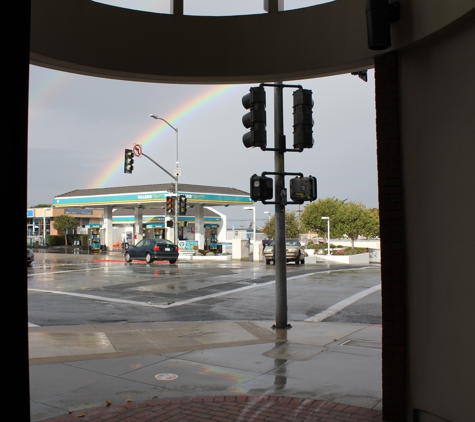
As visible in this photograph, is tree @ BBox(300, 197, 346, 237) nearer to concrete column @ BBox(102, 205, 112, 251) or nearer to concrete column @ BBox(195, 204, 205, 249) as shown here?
concrete column @ BBox(195, 204, 205, 249)

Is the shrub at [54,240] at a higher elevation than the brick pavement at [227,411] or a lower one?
higher

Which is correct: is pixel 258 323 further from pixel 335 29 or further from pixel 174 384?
pixel 335 29

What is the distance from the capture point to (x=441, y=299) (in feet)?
14.7

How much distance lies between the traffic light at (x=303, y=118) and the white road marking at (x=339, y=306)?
4.41 m

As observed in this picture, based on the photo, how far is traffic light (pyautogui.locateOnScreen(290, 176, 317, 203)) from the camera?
9539mm

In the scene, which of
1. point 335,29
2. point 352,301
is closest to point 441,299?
point 335,29

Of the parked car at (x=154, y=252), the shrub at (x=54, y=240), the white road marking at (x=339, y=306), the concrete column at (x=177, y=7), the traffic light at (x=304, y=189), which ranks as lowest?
the white road marking at (x=339, y=306)

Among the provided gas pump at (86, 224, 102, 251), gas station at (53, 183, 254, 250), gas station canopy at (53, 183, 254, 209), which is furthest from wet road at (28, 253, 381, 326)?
gas pump at (86, 224, 102, 251)

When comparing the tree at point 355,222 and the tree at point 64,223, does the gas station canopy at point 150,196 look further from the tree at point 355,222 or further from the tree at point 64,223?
the tree at point 64,223

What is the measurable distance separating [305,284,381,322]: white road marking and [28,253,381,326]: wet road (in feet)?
0.16

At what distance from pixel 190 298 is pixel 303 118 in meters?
7.88

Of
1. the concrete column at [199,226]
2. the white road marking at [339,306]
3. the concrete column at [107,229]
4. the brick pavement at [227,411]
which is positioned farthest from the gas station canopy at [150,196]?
the brick pavement at [227,411]

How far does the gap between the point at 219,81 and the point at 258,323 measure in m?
6.11

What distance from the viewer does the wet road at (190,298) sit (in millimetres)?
12242
